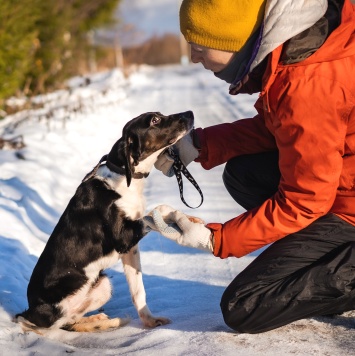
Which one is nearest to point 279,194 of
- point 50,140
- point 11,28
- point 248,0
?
point 248,0

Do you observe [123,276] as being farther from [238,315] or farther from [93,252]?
[238,315]

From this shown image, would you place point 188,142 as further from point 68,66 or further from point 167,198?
point 68,66

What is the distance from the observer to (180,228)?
3121 mm

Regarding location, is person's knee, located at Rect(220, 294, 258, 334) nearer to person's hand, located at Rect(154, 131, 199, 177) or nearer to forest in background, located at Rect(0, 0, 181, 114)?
person's hand, located at Rect(154, 131, 199, 177)

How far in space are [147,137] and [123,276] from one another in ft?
3.87

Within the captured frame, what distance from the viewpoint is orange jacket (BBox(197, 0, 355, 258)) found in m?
2.81

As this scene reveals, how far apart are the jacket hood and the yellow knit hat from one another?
0.08m

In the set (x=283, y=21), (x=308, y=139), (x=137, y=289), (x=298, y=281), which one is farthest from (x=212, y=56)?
(x=137, y=289)

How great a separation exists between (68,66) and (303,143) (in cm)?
1661

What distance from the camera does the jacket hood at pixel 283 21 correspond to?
2.79m

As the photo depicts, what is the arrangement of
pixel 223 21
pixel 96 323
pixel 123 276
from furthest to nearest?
pixel 123 276, pixel 96 323, pixel 223 21

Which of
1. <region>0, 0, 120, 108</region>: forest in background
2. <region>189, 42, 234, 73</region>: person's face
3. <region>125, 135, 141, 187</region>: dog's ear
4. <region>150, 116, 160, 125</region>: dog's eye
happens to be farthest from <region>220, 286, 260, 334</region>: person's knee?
<region>0, 0, 120, 108</region>: forest in background

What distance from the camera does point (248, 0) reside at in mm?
2873

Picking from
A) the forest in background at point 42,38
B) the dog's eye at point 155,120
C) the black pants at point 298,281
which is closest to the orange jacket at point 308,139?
the black pants at point 298,281
